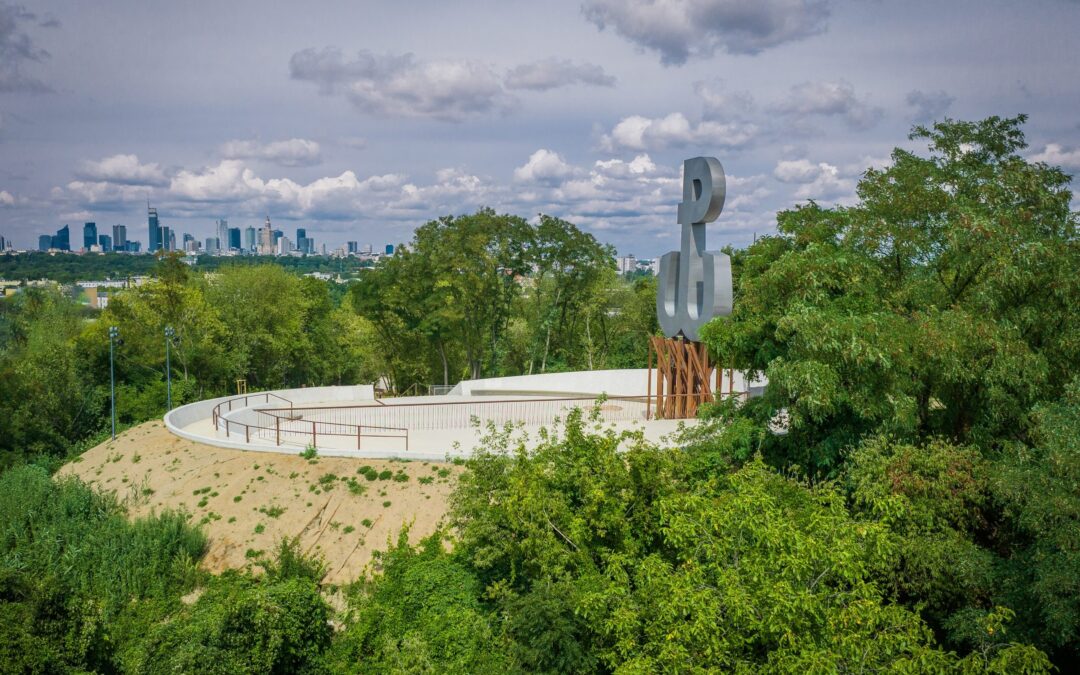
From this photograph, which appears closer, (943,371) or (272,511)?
(943,371)

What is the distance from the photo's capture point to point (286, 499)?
24078 millimetres

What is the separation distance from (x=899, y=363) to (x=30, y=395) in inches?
1703

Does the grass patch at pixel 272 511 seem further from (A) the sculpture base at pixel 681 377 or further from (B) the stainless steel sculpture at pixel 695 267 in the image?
(B) the stainless steel sculpture at pixel 695 267

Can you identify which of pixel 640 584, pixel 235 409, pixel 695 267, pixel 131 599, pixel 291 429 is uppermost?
pixel 695 267

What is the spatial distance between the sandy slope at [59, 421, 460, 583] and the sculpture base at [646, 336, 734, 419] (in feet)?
34.6

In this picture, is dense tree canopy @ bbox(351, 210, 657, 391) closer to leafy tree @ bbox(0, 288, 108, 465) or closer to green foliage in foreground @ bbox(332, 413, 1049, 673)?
leafy tree @ bbox(0, 288, 108, 465)

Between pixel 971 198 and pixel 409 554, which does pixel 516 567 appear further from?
pixel 971 198

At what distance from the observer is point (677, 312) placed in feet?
95.6

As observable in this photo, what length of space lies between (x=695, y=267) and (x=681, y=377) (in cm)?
537

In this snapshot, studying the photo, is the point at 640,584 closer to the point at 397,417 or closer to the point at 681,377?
the point at 681,377

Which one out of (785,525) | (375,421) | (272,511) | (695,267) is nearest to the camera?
(785,525)

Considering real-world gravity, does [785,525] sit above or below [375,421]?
above

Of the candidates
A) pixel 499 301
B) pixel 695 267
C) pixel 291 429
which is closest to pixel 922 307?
pixel 695 267

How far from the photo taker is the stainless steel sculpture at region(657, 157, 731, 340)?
2638 cm
